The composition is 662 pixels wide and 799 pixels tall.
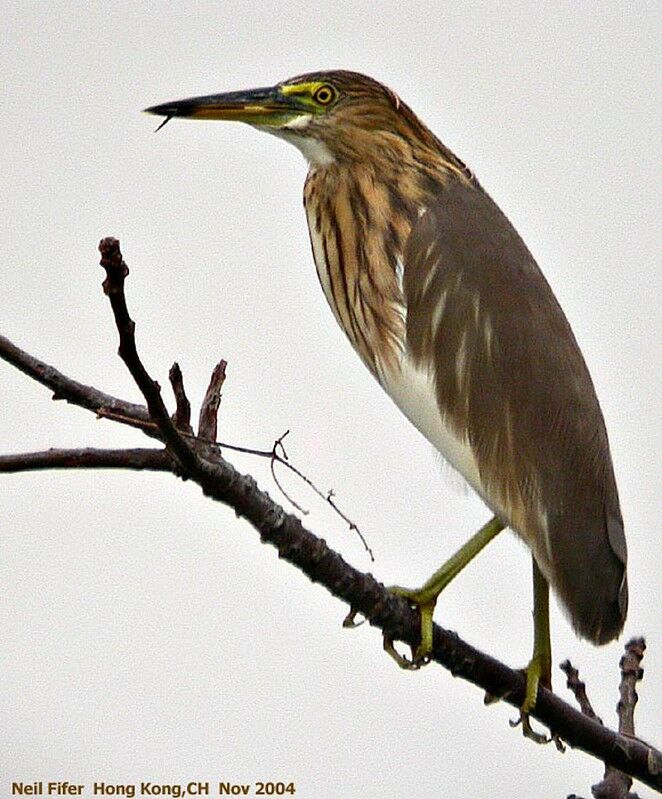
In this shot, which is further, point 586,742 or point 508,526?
point 508,526

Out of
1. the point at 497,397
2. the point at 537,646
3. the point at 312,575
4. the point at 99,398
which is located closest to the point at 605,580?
the point at 537,646

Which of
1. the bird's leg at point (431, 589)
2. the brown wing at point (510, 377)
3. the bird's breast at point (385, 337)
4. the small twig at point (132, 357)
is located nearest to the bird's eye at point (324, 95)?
the bird's breast at point (385, 337)

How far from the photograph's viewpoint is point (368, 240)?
8.43 ft

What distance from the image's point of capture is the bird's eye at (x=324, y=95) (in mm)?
2646

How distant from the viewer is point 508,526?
2344mm

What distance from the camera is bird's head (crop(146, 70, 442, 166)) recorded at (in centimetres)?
255

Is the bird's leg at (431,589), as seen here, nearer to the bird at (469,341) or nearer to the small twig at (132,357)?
the bird at (469,341)

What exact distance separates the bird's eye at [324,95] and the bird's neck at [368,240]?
121 mm

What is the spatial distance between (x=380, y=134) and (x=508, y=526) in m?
0.84

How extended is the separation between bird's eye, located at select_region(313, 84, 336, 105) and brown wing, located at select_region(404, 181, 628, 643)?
325 millimetres

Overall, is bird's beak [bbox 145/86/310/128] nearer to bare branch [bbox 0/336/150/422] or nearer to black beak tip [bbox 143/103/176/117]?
black beak tip [bbox 143/103/176/117]

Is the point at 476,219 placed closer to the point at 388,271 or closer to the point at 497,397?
the point at 388,271

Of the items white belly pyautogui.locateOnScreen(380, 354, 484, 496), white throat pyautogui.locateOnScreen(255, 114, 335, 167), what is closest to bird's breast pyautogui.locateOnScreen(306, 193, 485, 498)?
white belly pyautogui.locateOnScreen(380, 354, 484, 496)

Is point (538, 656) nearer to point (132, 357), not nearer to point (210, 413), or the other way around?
point (210, 413)
